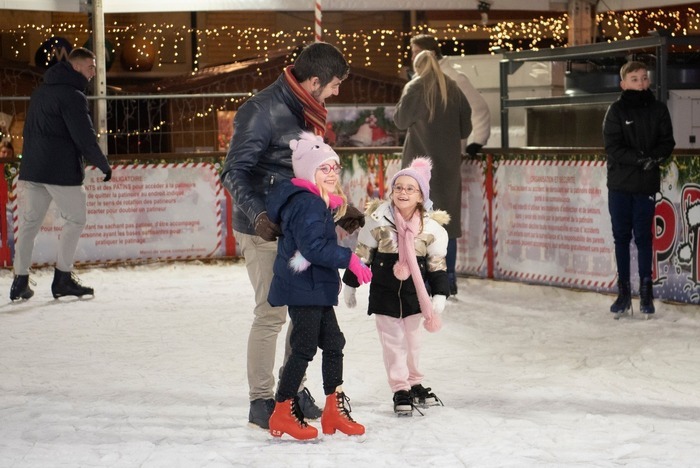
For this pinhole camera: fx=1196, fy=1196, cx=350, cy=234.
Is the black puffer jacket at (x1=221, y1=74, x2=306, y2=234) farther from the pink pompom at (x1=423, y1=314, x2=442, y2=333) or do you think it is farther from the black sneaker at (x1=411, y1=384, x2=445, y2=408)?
the black sneaker at (x1=411, y1=384, x2=445, y2=408)

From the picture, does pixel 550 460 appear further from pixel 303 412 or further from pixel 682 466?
pixel 303 412

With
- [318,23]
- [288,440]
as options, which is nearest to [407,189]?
[288,440]

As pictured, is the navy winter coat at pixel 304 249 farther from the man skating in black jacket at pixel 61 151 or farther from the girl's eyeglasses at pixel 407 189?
the man skating in black jacket at pixel 61 151

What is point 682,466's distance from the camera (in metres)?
4.29

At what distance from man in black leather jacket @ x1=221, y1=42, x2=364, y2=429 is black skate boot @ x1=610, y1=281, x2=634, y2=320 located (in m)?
3.51

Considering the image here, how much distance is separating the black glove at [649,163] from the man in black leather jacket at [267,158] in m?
3.30

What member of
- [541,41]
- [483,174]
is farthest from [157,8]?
[541,41]

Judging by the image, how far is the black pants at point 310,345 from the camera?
186 inches

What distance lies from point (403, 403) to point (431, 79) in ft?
12.5

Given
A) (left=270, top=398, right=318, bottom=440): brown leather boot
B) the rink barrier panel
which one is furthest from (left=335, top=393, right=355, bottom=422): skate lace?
the rink barrier panel

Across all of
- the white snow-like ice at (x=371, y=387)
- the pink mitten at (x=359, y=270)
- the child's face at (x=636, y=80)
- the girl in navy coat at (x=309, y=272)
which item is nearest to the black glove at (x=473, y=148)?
the white snow-like ice at (x=371, y=387)

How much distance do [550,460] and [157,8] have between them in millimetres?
8341

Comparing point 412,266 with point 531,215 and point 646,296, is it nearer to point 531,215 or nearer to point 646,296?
point 646,296

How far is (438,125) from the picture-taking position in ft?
28.2
